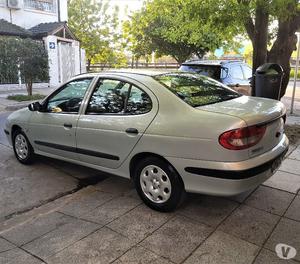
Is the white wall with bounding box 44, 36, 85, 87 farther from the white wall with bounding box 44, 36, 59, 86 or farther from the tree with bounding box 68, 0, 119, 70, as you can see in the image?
the tree with bounding box 68, 0, 119, 70

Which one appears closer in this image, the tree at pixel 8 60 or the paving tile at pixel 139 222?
the paving tile at pixel 139 222

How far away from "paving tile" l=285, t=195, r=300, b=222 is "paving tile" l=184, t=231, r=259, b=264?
2.67 ft

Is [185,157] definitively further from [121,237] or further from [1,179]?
[1,179]

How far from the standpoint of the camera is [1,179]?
507cm

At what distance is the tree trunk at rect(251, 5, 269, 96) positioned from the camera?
7660 mm

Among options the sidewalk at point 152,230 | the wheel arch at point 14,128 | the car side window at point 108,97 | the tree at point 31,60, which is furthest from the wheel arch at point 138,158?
the tree at point 31,60

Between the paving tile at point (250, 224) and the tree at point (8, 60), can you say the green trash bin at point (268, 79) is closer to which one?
the paving tile at point (250, 224)

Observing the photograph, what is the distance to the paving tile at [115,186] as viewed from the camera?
455 cm

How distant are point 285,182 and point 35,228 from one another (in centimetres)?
321

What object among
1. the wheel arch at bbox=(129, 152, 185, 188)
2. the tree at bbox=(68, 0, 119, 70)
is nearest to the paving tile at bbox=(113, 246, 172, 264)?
the wheel arch at bbox=(129, 152, 185, 188)

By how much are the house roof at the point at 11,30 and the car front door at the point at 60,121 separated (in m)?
12.0

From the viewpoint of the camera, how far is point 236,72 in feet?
31.8

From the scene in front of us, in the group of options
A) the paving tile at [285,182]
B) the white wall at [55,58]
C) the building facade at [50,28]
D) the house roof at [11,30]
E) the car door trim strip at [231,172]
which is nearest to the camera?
the car door trim strip at [231,172]

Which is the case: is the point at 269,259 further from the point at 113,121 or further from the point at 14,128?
the point at 14,128
